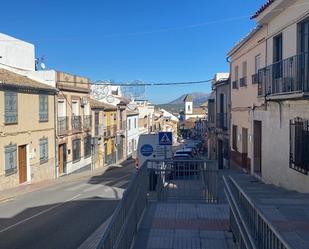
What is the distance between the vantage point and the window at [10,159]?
915 inches

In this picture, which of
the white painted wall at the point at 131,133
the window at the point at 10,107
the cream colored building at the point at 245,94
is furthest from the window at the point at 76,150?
the white painted wall at the point at 131,133

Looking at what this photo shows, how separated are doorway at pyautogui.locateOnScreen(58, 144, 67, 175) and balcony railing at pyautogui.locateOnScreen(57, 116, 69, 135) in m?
1.08

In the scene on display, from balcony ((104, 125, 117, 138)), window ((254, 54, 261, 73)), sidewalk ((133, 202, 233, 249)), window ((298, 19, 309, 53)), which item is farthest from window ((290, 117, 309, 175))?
balcony ((104, 125, 117, 138))

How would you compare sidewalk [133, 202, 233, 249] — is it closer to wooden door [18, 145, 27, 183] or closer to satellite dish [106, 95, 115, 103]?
wooden door [18, 145, 27, 183]

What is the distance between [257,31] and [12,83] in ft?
41.5

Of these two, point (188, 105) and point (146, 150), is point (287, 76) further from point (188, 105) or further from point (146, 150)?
point (188, 105)

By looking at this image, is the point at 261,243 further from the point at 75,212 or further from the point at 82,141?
the point at 82,141

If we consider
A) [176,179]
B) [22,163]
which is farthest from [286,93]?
[22,163]

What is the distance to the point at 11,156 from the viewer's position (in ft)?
77.9

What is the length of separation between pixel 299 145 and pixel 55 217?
25.5 ft

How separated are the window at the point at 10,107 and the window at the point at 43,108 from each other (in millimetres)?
3440

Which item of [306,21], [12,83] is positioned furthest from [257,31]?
[12,83]

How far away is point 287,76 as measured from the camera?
12734 mm

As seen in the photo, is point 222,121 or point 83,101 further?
point 83,101
